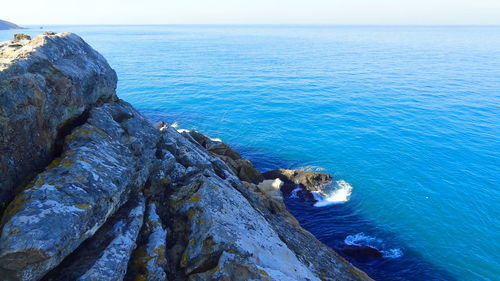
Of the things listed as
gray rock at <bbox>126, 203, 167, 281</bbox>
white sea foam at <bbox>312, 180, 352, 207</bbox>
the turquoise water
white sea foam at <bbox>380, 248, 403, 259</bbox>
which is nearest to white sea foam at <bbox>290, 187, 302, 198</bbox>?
the turquoise water

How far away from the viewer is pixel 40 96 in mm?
11422

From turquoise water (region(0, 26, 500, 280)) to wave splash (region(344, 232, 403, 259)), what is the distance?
0.45 feet

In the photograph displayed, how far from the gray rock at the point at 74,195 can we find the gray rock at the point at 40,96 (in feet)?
2.19

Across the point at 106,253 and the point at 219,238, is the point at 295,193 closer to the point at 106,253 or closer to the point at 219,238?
the point at 219,238

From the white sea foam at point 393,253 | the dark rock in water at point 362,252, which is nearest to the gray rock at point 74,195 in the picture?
the dark rock in water at point 362,252

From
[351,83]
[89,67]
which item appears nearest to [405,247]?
[89,67]

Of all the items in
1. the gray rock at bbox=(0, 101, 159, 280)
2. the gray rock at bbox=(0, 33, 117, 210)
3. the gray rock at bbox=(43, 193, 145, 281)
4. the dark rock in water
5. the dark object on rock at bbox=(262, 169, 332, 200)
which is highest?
the gray rock at bbox=(0, 33, 117, 210)

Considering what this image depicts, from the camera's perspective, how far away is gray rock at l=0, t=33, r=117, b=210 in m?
10.2

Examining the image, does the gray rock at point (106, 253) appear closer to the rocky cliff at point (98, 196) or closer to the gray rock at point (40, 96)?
the rocky cliff at point (98, 196)

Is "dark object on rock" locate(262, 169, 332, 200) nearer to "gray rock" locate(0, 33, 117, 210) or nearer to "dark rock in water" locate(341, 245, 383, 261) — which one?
"dark rock in water" locate(341, 245, 383, 261)

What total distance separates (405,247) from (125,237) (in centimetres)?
2360

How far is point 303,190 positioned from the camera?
107ft

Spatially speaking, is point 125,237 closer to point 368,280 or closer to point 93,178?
point 93,178

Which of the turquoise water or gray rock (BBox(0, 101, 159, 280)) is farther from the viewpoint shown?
the turquoise water
